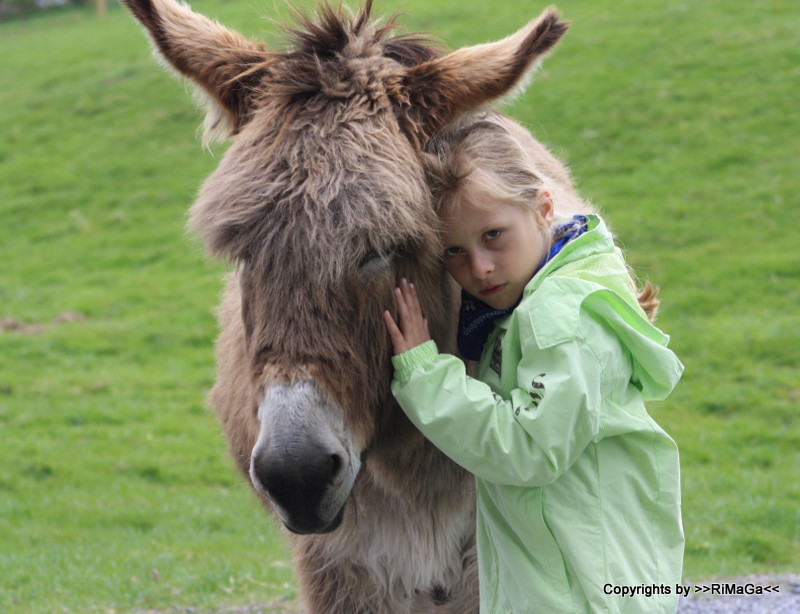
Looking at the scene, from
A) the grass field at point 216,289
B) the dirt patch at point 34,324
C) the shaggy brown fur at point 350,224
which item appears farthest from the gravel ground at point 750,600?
the dirt patch at point 34,324

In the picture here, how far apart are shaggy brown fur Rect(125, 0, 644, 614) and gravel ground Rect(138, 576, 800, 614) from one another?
2.11 metres

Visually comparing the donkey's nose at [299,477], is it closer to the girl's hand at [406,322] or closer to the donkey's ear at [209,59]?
the girl's hand at [406,322]

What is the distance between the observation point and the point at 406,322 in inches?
107

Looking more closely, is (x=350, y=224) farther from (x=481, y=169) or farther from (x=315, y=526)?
(x=315, y=526)

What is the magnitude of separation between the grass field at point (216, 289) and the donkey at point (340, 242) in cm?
59

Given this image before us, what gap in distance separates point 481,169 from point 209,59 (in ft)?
3.69

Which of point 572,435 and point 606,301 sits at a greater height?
point 606,301

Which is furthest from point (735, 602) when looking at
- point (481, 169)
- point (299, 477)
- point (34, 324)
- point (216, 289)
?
point (34, 324)

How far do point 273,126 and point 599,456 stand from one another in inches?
55.9

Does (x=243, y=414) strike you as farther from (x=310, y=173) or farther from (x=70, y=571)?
(x=70, y=571)

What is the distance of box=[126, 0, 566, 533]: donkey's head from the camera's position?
2.46 meters

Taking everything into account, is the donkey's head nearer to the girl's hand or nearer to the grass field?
the girl's hand

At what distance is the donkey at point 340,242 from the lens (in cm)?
251

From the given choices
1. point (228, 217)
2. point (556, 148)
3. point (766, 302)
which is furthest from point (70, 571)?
point (556, 148)
